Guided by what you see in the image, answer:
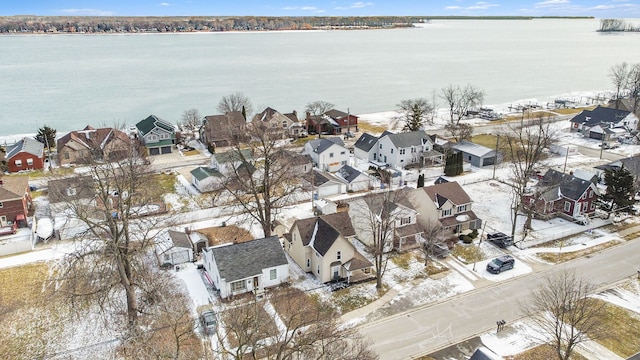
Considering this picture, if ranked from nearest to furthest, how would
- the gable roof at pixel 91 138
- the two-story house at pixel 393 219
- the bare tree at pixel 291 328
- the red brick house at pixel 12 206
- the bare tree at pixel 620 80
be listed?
1. the bare tree at pixel 291 328
2. the two-story house at pixel 393 219
3. the red brick house at pixel 12 206
4. the gable roof at pixel 91 138
5. the bare tree at pixel 620 80

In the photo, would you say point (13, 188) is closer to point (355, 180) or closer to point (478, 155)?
point (355, 180)

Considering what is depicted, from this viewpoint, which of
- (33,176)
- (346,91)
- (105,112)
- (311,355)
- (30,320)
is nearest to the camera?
(311,355)

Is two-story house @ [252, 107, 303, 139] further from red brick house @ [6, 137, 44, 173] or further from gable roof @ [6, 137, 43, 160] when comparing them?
red brick house @ [6, 137, 44, 173]

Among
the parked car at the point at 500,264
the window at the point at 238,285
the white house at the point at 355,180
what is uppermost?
the white house at the point at 355,180

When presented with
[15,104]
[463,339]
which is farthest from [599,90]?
[15,104]

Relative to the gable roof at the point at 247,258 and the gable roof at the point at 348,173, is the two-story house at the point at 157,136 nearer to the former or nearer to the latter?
the gable roof at the point at 348,173

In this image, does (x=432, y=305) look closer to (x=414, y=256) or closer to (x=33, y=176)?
(x=414, y=256)

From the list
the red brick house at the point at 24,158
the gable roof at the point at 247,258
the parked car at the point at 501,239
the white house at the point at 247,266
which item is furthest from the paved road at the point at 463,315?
the red brick house at the point at 24,158
